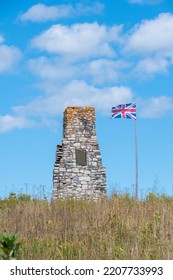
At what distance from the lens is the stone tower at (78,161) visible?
26.5 meters

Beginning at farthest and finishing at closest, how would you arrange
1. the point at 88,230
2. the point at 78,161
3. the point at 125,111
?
the point at 78,161 < the point at 125,111 < the point at 88,230

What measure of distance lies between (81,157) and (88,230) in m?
13.6

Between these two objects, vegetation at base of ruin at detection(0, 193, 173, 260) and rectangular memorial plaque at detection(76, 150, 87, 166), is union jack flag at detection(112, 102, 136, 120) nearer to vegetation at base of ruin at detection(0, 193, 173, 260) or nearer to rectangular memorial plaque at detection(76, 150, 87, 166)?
rectangular memorial plaque at detection(76, 150, 87, 166)

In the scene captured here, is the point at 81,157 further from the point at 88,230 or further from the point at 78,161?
the point at 88,230

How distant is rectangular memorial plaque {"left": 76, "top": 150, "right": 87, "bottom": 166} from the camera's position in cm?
2673

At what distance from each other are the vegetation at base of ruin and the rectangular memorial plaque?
7364mm

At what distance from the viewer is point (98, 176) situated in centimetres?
2680

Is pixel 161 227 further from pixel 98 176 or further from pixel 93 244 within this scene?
pixel 98 176

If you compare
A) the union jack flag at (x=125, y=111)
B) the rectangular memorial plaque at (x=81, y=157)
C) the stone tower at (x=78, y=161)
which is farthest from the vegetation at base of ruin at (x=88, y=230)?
the rectangular memorial plaque at (x=81, y=157)

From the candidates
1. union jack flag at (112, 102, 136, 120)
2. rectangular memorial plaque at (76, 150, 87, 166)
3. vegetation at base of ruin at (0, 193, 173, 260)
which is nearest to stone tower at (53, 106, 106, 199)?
rectangular memorial plaque at (76, 150, 87, 166)

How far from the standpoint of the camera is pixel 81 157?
2678 cm

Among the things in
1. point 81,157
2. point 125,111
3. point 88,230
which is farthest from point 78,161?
point 88,230
